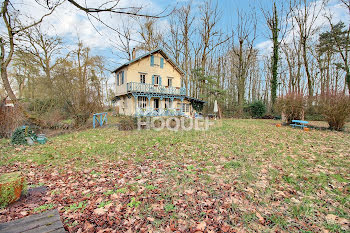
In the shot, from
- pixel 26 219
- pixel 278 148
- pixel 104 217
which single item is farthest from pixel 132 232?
pixel 278 148

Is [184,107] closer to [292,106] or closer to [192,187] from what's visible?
[292,106]

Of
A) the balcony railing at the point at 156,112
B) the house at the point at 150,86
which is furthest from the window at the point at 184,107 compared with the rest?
the balcony railing at the point at 156,112

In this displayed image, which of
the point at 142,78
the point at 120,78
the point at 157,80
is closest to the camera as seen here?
the point at 142,78

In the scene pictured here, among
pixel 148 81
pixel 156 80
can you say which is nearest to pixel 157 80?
pixel 156 80

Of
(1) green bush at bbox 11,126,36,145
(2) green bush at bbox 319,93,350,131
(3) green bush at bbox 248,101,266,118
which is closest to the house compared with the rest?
(3) green bush at bbox 248,101,266,118

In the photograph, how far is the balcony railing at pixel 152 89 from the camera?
1730 cm

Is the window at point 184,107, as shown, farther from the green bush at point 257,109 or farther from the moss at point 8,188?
the moss at point 8,188

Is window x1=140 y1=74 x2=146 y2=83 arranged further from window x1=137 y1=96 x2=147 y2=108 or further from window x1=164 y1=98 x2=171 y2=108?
window x1=164 y1=98 x2=171 y2=108

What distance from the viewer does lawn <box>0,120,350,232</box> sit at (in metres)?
2.43

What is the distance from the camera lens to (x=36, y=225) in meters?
1.85

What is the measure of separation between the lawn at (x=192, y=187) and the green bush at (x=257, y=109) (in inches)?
609

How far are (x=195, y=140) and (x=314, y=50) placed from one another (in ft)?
78.1

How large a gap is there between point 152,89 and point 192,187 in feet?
52.3

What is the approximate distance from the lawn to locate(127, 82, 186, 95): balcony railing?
12.0m
